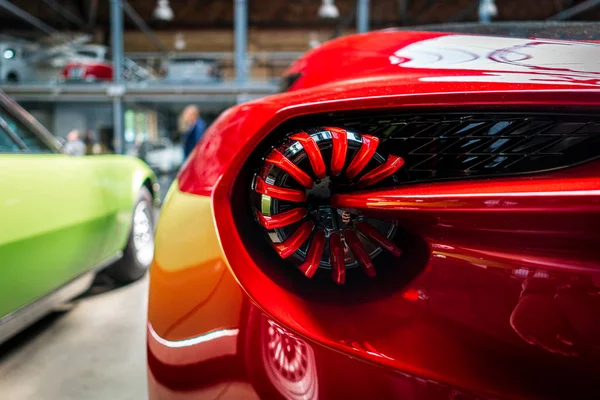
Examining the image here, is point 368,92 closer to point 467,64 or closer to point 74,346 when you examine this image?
point 467,64

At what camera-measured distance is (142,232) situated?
3133 millimetres

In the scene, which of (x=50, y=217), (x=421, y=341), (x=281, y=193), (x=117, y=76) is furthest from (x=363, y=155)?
(x=117, y=76)

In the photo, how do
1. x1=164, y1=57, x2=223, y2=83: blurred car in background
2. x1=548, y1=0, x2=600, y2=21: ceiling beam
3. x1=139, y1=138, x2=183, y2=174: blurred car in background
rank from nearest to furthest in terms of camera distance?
x1=139, y1=138, x2=183, y2=174: blurred car in background
x1=164, y1=57, x2=223, y2=83: blurred car in background
x1=548, y1=0, x2=600, y2=21: ceiling beam

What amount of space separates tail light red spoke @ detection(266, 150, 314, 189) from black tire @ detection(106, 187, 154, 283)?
2369 mm

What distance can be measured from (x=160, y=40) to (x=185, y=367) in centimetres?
2162

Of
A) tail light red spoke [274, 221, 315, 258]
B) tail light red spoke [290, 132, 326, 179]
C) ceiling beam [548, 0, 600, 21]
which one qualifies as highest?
ceiling beam [548, 0, 600, 21]

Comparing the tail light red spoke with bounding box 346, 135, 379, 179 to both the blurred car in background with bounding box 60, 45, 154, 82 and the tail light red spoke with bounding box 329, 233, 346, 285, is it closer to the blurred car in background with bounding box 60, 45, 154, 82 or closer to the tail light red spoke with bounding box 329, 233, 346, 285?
the tail light red spoke with bounding box 329, 233, 346, 285

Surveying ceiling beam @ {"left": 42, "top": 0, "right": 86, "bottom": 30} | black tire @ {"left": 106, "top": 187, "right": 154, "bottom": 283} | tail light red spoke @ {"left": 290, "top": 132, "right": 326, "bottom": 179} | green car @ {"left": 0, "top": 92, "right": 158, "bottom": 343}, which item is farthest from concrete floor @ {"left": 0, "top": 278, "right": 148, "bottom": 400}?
ceiling beam @ {"left": 42, "top": 0, "right": 86, "bottom": 30}

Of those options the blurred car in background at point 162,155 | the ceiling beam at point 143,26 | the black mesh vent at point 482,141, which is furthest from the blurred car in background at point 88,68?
the black mesh vent at point 482,141

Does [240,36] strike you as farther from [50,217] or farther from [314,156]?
[314,156]

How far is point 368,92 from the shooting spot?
29.9 inches

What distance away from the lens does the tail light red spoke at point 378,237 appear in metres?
→ 0.73

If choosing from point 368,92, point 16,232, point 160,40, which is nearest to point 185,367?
point 368,92

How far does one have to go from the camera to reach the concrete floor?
175cm
